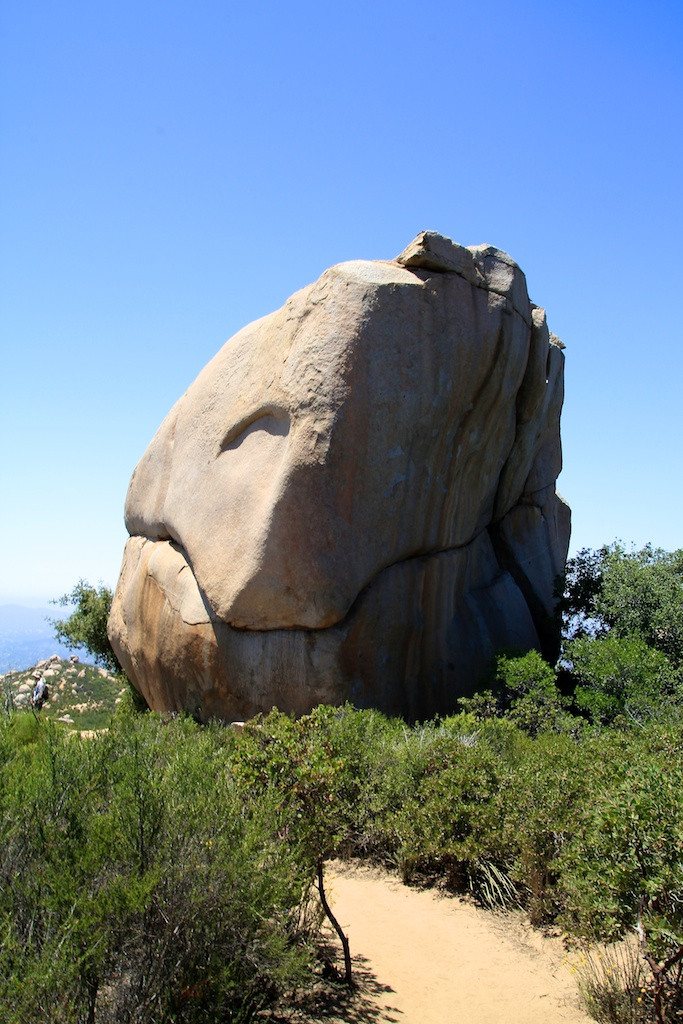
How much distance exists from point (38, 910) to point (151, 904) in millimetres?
505

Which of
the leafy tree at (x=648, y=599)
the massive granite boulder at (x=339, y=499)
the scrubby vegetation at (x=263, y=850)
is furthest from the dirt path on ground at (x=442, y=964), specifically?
the leafy tree at (x=648, y=599)

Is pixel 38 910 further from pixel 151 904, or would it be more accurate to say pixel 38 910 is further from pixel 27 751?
pixel 27 751

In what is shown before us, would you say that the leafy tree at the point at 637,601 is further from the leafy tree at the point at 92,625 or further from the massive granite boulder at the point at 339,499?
the leafy tree at the point at 92,625

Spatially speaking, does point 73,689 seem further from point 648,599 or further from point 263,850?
point 263,850

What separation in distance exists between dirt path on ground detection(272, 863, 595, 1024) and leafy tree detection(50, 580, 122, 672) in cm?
1522

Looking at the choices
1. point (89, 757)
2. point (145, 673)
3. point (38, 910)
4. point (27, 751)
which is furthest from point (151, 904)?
point (145, 673)

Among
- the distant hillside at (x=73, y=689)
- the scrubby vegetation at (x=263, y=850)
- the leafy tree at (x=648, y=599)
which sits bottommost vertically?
the distant hillside at (x=73, y=689)

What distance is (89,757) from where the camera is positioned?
4.89 m

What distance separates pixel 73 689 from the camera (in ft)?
86.4

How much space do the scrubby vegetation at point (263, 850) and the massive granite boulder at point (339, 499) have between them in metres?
3.17

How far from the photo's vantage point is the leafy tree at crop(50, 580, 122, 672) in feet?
70.4

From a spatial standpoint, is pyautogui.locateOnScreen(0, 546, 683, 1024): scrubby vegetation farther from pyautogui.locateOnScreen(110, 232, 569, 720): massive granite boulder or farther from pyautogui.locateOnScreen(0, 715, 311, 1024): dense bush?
pyautogui.locateOnScreen(110, 232, 569, 720): massive granite boulder

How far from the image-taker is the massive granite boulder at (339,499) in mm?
10812

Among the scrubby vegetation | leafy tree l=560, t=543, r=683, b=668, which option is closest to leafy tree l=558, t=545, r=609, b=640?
leafy tree l=560, t=543, r=683, b=668
